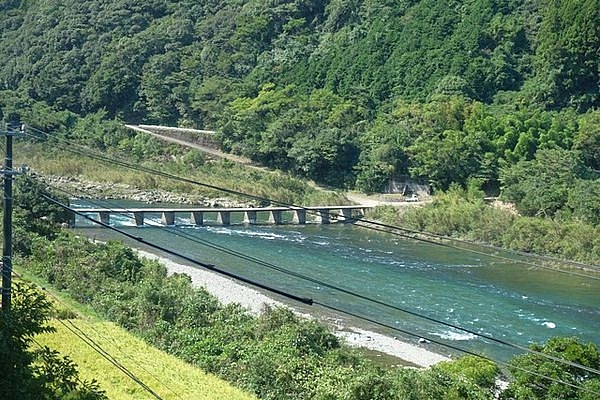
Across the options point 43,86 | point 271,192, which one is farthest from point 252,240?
point 43,86

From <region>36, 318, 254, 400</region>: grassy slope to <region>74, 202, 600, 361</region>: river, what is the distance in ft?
13.0

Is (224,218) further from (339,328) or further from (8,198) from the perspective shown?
(8,198)

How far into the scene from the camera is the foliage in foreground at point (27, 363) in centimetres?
766

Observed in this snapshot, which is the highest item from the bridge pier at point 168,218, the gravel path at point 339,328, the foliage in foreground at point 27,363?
the foliage in foreground at point 27,363

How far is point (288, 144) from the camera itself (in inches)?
1645

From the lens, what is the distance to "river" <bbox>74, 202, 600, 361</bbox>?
66.0ft

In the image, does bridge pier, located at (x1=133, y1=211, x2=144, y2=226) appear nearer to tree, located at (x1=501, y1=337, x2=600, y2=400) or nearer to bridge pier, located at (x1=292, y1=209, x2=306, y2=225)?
bridge pier, located at (x1=292, y1=209, x2=306, y2=225)

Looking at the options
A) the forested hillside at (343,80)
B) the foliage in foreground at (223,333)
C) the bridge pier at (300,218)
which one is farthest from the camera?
the forested hillside at (343,80)

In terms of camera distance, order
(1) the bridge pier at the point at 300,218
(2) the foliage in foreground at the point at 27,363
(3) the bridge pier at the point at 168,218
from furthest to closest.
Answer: (1) the bridge pier at the point at 300,218 < (3) the bridge pier at the point at 168,218 < (2) the foliage in foreground at the point at 27,363

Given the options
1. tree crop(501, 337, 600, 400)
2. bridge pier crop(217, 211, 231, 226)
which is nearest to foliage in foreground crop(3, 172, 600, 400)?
tree crop(501, 337, 600, 400)

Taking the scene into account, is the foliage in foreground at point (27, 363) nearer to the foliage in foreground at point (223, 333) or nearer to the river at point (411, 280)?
the foliage in foreground at point (223, 333)

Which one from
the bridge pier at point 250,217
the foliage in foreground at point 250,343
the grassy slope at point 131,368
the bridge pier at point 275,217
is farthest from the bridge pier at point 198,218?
the grassy slope at point 131,368

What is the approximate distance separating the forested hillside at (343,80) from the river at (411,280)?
19.2 feet

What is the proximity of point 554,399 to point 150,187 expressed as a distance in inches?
1179
